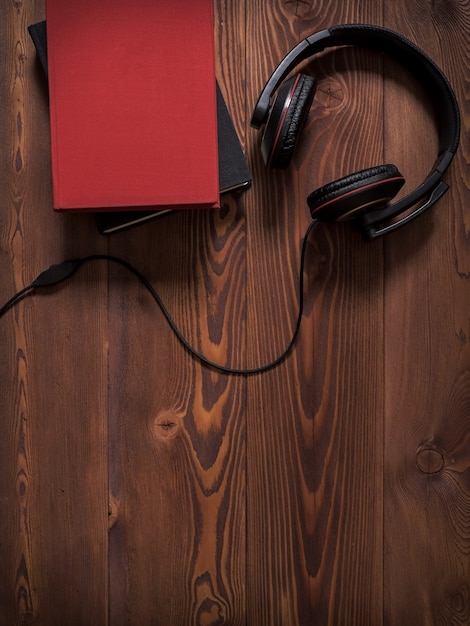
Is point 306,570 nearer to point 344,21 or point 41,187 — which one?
point 41,187

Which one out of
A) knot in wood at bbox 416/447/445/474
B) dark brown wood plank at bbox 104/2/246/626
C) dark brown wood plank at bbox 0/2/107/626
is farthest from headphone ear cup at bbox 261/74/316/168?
knot in wood at bbox 416/447/445/474

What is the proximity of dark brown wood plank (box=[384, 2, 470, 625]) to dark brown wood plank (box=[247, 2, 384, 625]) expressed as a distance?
1.0 inches

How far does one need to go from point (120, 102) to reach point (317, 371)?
441 millimetres

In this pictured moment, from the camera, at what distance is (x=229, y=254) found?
0.76 m

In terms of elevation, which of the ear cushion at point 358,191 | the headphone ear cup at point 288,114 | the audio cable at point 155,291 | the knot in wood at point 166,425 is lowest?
the knot in wood at point 166,425

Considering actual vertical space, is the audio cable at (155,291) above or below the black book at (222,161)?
below

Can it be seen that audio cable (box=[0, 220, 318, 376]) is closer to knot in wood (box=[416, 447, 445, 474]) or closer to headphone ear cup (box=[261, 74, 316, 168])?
headphone ear cup (box=[261, 74, 316, 168])

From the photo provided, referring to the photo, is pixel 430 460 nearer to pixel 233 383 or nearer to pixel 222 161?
pixel 233 383

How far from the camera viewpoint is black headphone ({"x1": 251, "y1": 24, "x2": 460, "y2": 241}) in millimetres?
655

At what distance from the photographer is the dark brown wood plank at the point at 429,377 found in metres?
0.76

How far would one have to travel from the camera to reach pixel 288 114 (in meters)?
0.66

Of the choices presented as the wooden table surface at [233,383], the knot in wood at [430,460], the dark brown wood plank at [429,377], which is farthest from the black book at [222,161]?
the knot in wood at [430,460]

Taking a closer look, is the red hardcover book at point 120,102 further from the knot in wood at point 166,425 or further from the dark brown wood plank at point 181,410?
the knot in wood at point 166,425

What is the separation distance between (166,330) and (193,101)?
1.00ft
